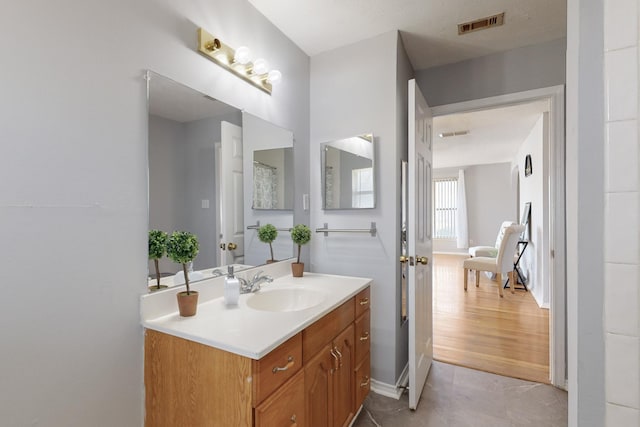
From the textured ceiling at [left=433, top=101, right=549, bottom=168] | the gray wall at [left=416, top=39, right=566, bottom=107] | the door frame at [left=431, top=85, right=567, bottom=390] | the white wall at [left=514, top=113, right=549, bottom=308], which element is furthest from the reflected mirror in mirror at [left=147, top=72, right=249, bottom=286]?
the white wall at [left=514, top=113, right=549, bottom=308]

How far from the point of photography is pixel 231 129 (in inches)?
62.8

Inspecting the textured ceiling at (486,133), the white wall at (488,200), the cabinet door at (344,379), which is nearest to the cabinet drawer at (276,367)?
the cabinet door at (344,379)

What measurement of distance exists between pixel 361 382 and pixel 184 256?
4.05ft

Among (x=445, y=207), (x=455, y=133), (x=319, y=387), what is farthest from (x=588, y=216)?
(x=445, y=207)

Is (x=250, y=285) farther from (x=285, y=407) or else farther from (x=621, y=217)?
(x=621, y=217)

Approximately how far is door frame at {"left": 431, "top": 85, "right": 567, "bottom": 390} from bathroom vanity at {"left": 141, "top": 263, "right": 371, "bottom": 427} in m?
1.72

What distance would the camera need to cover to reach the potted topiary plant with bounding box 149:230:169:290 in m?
1.19

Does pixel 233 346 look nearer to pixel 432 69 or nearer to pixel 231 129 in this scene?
pixel 231 129

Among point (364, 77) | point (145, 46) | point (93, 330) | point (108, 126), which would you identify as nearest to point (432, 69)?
point (364, 77)

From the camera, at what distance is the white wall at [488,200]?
759 centimetres

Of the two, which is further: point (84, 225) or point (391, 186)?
point (391, 186)

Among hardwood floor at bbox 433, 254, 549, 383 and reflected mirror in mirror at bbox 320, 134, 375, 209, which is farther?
hardwood floor at bbox 433, 254, 549, 383

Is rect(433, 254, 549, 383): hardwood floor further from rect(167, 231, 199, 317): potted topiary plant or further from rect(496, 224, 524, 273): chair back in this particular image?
rect(167, 231, 199, 317): potted topiary plant

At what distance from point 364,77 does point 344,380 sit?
192 cm
